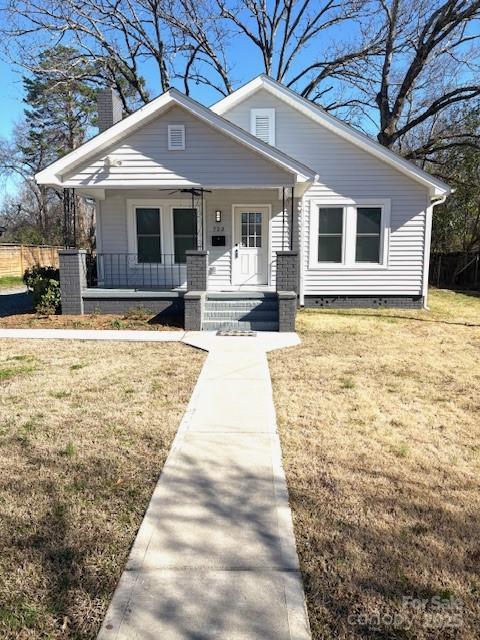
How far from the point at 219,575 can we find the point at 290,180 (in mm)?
8860

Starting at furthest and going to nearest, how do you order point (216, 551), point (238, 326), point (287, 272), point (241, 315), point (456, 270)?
point (456, 270)
point (287, 272)
point (241, 315)
point (238, 326)
point (216, 551)

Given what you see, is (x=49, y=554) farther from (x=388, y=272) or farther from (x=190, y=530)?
(x=388, y=272)

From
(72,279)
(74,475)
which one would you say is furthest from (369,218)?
(74,475)

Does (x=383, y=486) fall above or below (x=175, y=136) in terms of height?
below

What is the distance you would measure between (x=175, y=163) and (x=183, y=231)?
235cm

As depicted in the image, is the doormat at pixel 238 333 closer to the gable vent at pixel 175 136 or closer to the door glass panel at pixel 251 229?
the door glass panel at pixel 251 229

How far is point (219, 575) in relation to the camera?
228 cm

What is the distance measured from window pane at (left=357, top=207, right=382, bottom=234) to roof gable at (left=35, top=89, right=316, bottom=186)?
268cm

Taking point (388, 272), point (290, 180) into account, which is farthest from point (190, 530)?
point (388, 272)

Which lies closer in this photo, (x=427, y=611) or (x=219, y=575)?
(x=427, y=611)

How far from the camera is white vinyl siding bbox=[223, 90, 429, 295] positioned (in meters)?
11.6

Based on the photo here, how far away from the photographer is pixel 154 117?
32.1 feet

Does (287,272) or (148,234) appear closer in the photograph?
(287,272)

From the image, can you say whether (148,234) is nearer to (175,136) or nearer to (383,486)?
(175,136)
